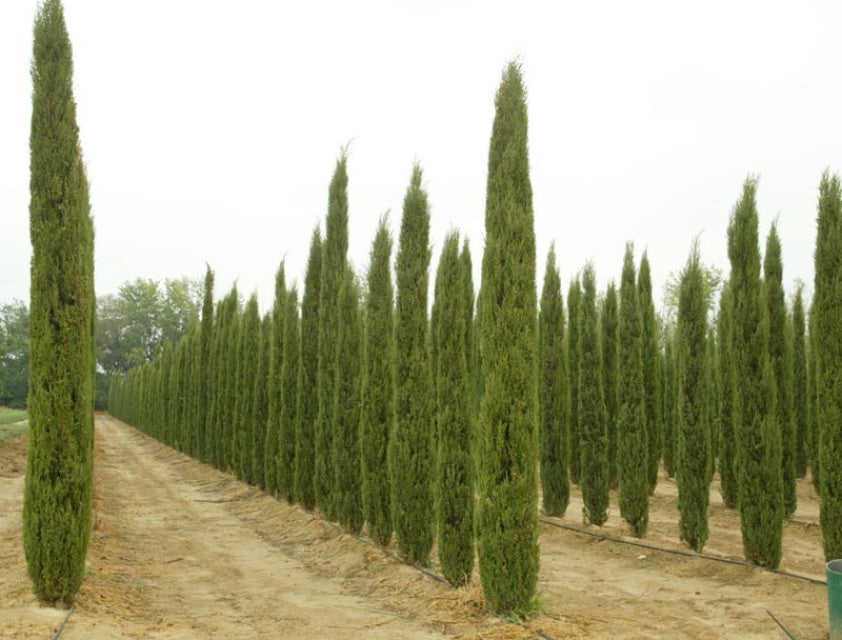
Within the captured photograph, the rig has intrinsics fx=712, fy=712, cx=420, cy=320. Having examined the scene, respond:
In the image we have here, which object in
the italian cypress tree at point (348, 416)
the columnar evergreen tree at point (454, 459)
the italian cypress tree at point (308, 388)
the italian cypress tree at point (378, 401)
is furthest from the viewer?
the italian cypress tree at point (308, 388)

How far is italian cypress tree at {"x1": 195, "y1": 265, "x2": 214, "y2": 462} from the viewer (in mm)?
25250

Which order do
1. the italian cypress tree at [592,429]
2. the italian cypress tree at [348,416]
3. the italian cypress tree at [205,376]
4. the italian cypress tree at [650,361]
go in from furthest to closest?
1. the italian cypress tree at [205,376]
2. the italian cypress tree at [650,361]
3. the italian cypress tree at [592,429]
4. the italian cypress tree at [348,416]

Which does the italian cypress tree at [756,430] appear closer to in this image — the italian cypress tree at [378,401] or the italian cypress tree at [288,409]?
the italian cypress tree at [378,401]

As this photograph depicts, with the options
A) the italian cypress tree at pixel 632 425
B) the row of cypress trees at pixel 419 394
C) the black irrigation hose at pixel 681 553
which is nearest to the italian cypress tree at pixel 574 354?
the row of cypress trees at pixel 419 394

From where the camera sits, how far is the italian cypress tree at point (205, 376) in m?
25.2

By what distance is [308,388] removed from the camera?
584 inches

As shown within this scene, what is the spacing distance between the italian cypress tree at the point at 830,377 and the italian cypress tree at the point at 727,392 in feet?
5.68

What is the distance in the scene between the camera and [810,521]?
527 inches

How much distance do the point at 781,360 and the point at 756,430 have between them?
369 cm

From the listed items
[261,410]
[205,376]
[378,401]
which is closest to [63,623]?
Answer: [378,401]

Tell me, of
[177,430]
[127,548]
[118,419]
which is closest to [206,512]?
[127,548]

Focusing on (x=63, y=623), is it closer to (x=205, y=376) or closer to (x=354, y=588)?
(x=354, y=588)

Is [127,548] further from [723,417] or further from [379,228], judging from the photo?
[723,417]

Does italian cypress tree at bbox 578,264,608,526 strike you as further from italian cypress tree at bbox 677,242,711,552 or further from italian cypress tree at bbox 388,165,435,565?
italian cypress tree at bbox 388,165,435,565
